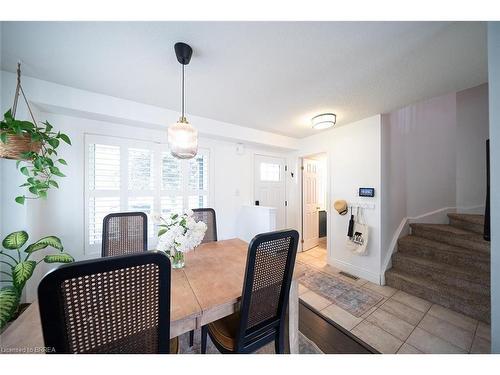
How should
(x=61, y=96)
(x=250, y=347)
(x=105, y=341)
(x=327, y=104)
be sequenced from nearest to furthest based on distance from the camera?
(x=105, y=341)
(x=250, y=347)
(x=61, y=96)
(x=327, y=104)

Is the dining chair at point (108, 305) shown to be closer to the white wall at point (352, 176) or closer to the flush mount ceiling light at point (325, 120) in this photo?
the flush mount ceiling light at point (325, 120)

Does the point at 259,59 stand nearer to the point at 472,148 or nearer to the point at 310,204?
the point at 310,204

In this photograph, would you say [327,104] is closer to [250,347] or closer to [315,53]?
[315,53]

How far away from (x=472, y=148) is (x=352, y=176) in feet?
6.88

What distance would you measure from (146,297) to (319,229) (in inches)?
167

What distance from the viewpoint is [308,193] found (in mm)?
3748

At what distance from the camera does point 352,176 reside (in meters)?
2.66

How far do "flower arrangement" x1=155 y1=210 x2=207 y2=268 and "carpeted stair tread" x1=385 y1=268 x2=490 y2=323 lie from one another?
2.64 metres

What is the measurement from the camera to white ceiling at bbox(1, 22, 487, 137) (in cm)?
109

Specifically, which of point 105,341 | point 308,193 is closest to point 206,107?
point 105,341

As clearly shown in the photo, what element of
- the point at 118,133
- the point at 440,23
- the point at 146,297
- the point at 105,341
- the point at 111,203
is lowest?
the point at 105,341

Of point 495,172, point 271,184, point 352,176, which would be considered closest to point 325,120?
point 352,176

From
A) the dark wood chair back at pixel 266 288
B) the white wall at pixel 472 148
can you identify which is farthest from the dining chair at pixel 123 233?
the white wall at pixel 472 148

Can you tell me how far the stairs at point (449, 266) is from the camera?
5.98 feet
